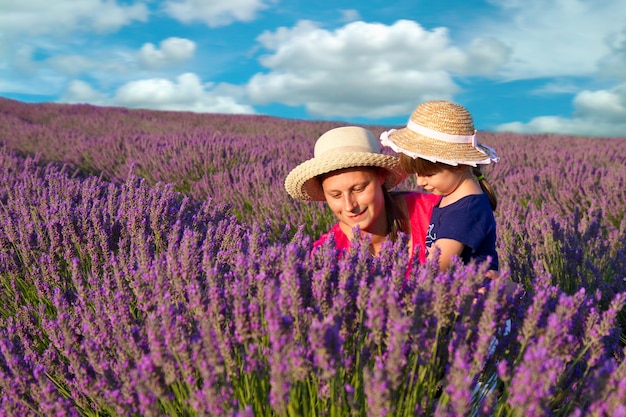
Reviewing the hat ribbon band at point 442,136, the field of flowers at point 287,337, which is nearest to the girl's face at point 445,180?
the hat ribbon band at point 442,136

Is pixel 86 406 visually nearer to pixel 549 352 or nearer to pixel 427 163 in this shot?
pixel 549 352

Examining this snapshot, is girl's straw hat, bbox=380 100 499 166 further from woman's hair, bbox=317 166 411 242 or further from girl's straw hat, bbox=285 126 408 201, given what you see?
→ woman's hair, bbox=317 166 411 242

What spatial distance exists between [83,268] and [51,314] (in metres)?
0.24

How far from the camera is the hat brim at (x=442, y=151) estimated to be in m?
2.25

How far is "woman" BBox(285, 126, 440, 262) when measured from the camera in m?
2.31

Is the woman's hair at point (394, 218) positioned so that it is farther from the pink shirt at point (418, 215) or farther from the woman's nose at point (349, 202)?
the woman's nose at point (349, 202)

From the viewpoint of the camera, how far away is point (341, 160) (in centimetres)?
224

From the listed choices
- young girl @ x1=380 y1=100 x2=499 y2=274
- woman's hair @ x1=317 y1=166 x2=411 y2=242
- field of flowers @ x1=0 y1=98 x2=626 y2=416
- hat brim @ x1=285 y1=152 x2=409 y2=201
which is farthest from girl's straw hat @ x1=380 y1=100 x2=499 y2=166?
field of flowers @ x1=0 y1=98 x2=626 y2=416

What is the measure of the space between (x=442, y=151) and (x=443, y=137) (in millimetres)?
84

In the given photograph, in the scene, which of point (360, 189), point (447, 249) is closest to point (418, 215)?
point (360, 189)

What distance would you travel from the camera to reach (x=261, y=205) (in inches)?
163

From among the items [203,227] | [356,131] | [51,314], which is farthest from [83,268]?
[356,131]

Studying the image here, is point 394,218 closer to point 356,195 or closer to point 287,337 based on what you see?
point 356,195

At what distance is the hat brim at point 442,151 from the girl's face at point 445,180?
0.18ft
